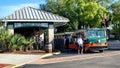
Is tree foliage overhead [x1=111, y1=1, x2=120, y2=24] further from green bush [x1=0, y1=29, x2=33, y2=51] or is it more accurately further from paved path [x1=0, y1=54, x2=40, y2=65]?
paved path [x1=0, y1=54, x2=40, y2=65]

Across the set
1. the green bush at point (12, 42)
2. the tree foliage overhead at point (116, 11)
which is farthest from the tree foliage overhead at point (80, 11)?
the green bush at point (12, 42)

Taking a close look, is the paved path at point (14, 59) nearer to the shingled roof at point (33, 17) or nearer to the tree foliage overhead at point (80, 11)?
the shingled roof at point (33, 17)

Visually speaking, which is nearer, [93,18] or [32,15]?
[32,15]

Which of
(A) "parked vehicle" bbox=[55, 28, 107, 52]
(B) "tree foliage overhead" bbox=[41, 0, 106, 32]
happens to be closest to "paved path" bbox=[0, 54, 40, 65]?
(A) "parked vehicle" bbox=[55, 28, 107, 52]

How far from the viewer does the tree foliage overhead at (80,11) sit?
6512 centimetres

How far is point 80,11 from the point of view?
6694 cm

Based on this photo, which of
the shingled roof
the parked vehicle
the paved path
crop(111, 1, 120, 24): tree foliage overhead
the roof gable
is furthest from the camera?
crop(111, 1, 120, 24): tree foliage overhead

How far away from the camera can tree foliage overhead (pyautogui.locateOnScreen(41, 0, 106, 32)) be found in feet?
214

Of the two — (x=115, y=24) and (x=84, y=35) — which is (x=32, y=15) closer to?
(x=84, y=35)

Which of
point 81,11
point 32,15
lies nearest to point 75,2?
point 81,11

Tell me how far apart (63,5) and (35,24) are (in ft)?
117

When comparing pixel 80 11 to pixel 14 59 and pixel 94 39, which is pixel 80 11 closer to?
→ pixel 94 39

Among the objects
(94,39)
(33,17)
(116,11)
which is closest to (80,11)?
(116,11)

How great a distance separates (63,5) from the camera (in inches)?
2857
